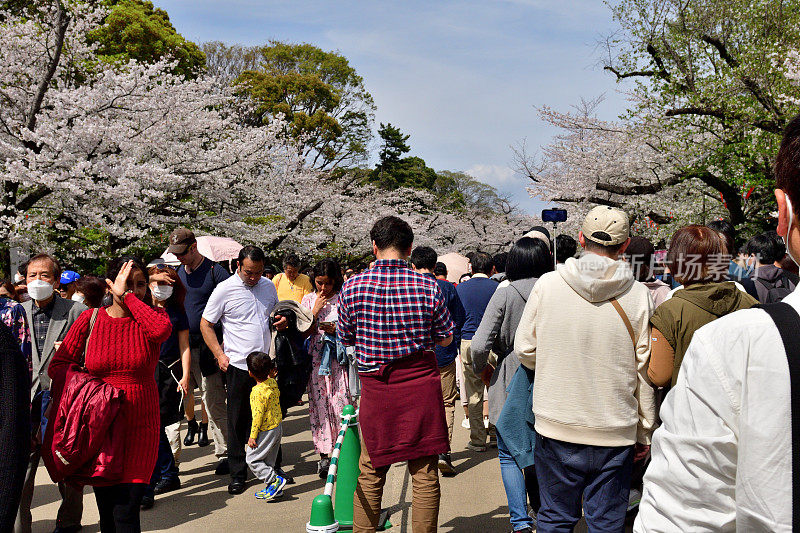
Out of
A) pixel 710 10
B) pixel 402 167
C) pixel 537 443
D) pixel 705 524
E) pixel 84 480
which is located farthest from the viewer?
pixel 402 167

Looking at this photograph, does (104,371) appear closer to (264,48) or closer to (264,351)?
(264,351)

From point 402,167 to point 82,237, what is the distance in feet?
96.8

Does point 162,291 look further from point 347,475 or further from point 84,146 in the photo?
point 84,146

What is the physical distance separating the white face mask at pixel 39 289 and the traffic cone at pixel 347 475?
238 centimetres

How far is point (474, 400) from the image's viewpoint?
6.99 m

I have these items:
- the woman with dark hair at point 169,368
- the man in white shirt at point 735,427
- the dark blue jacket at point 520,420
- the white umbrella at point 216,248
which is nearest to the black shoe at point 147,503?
the woman with dark hair at point 169,368

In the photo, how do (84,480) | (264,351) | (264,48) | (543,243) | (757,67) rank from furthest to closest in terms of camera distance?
(264,48)
(757,67)
(264,351)
(543,243)
(84,480)

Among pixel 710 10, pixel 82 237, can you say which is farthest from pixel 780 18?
pixel 82 237

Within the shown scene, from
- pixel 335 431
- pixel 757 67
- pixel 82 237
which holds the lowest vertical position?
pixel 335 431

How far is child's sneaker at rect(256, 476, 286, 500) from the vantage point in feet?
17.6

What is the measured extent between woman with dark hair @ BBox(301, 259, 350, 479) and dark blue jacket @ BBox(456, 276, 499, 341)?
1.45 metres

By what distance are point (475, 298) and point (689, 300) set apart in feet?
11.8

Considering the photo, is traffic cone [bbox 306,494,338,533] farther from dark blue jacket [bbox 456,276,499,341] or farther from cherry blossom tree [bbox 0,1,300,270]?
cherry blossom tree [bbox 0,1,300,270]

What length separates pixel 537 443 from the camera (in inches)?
128
